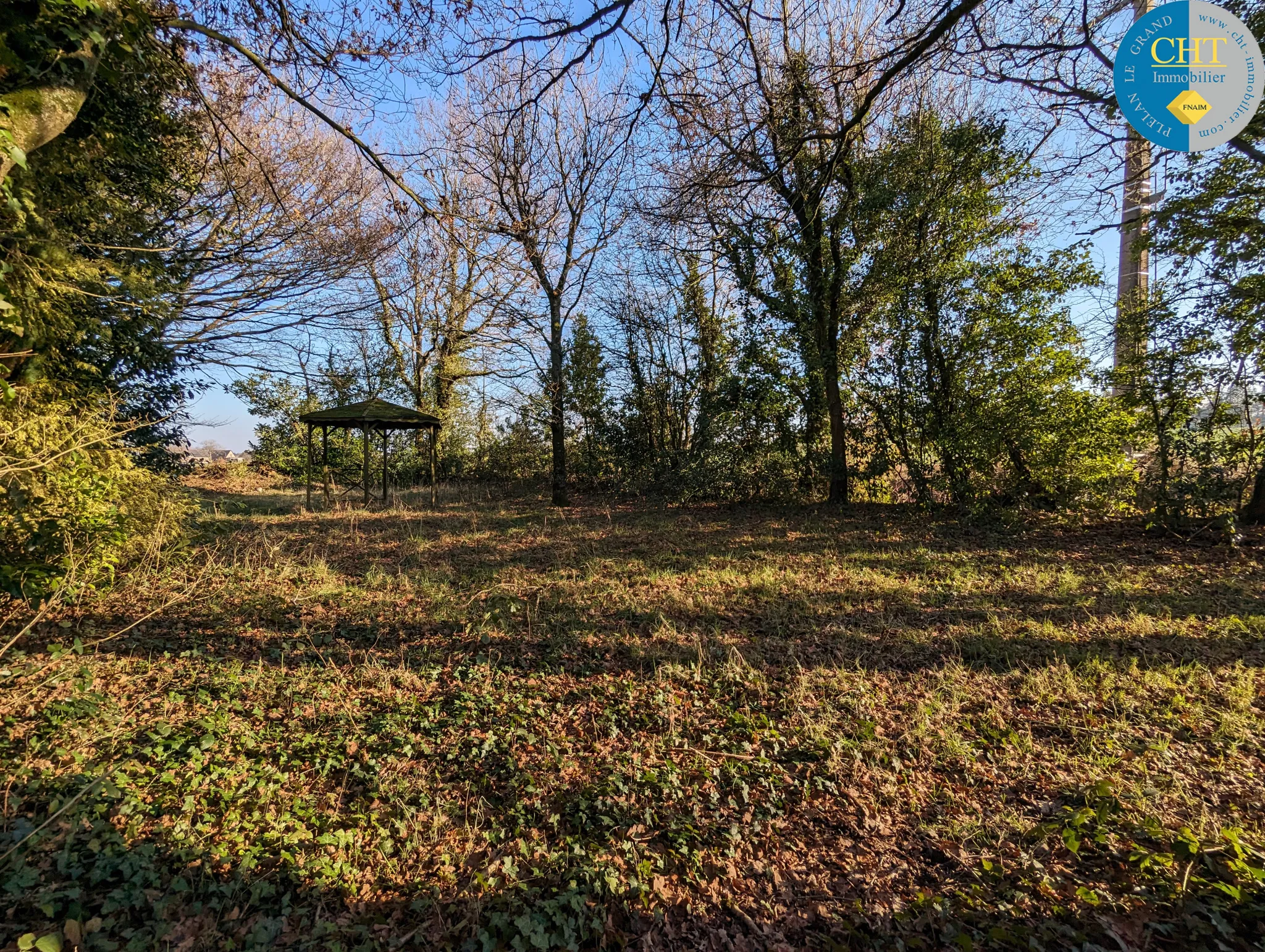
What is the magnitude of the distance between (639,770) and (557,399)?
10.8 meters

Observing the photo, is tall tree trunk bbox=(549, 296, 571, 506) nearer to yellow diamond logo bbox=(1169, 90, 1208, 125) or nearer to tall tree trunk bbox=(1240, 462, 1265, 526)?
yellow diamond logo bbox=(1169, 90, 1208, 125)

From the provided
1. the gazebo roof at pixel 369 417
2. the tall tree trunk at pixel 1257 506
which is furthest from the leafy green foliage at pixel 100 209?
the tall tree trunk at pixel 1257 506

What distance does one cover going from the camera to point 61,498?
13.2ft

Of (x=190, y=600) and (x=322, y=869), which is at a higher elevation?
(x=190, y=600)

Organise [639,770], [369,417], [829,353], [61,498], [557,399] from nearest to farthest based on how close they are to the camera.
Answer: [639,770], [61,498], [829,353], [369,417], [557,399]

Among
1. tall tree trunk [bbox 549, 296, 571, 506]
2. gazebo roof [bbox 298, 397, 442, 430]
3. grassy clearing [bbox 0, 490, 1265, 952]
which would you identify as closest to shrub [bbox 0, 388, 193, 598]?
grassy clearing [bbox 0, 490, 1265, 952]

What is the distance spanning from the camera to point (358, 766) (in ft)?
8.71

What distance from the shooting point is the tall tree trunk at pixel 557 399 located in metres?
12.4

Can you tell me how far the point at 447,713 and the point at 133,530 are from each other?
444cm

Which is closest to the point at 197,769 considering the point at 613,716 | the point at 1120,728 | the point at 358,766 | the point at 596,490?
the point at 358,766

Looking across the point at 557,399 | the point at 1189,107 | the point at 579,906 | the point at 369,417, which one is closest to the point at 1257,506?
the point at 1189,107

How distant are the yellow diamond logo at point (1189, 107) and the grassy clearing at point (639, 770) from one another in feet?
14.9

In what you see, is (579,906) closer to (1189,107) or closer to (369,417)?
(1189,107)

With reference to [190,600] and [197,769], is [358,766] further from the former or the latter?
[190,600]
